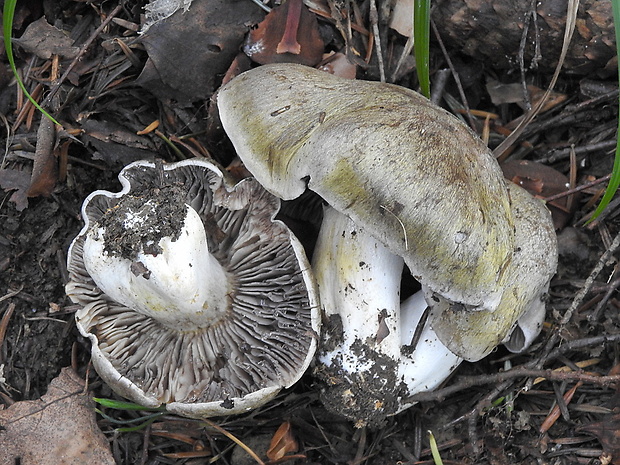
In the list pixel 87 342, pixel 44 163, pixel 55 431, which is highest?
pixel 44 163

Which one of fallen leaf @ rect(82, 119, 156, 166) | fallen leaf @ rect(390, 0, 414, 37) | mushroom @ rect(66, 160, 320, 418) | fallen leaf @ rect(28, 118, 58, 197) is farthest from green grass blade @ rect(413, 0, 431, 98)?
fallen leaf @ rect(28, 118, 58, 197)

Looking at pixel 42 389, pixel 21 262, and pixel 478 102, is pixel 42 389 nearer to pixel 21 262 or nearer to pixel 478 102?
pixel 21 262

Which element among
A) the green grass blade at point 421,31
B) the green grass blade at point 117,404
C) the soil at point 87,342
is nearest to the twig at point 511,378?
the soil at point 87,342

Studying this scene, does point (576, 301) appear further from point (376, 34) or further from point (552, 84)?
point (376, 34)

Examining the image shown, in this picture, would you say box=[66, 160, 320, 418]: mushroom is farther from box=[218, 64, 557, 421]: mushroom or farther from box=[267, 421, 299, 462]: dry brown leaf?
box=[267, 421, 299, 462]: dry brown leaf

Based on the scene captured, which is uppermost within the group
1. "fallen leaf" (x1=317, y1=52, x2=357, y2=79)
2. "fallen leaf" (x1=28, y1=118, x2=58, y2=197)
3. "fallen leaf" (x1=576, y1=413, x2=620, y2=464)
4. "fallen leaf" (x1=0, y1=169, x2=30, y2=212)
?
"fallen leaf" (x1=317, y1=52, x2=357, y2=79)

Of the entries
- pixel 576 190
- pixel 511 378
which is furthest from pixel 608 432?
pixel 576 190

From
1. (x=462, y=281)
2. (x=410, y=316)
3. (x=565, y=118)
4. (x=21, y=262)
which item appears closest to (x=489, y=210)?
(x=462, y=281)
